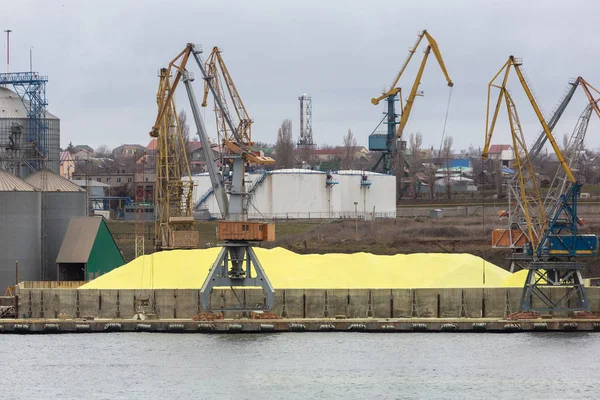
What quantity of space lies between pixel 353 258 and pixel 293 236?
31466 millimetres

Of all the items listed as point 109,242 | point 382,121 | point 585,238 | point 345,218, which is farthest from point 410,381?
point 382,121

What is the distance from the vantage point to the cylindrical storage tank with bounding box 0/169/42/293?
87250 mm

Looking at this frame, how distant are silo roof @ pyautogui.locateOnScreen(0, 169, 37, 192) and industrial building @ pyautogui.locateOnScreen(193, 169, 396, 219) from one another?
3536cm

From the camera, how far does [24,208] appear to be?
88250mm

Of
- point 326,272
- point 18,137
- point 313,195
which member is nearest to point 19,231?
point 18,137

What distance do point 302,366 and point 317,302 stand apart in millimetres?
14264

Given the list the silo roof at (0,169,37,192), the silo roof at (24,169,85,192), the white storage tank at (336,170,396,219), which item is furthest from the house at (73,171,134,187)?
the silo roof at (0,169,37,192)

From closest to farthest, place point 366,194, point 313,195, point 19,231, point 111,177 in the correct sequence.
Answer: point 19,231, point 313,195, point 366,194, point 111,177

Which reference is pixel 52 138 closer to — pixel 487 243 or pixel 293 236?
pixel 293 236

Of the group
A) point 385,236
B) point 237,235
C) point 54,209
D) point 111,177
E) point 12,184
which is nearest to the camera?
point 237,235

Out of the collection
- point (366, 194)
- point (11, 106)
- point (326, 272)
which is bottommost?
point (326, 272)

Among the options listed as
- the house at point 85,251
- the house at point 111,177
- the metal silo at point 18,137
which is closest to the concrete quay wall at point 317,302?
the house at point 85,251

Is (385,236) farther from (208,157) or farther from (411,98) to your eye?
(208,157)

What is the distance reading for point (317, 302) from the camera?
249 feet
